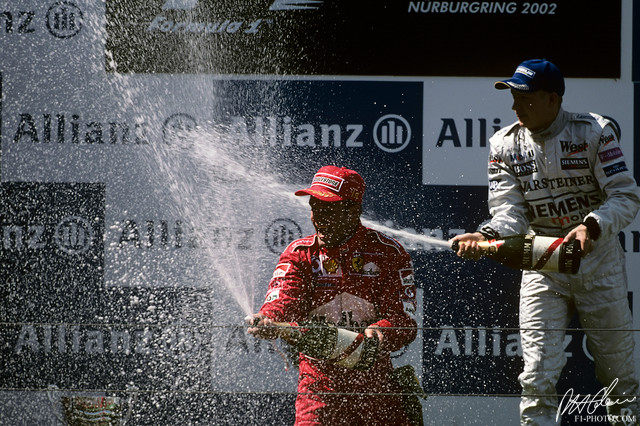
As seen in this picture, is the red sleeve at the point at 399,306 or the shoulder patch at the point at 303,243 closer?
the red sleeve at the point at 399,306

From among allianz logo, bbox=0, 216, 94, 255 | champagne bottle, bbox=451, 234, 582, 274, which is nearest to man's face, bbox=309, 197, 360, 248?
champagne bottle, bbox=451, 234, 582, 274

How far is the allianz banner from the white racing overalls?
361 mm

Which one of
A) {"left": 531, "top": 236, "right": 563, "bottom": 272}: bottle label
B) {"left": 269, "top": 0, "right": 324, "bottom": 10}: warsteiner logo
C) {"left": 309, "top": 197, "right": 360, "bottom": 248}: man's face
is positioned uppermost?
{"left": 269, "top": 0, "right": 324, "bottom": 10}: warsteiner logo

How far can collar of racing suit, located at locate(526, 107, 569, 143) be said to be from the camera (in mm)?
2402

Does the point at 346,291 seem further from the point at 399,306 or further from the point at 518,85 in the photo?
the point at 518,85

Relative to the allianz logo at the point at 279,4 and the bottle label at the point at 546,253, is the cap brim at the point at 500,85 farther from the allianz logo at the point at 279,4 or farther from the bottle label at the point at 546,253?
the allianz logo at the point at 279,4

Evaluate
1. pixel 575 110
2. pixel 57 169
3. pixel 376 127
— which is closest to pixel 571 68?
pixel 575 110

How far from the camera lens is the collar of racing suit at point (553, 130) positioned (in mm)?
2402

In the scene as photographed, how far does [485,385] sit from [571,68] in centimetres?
112

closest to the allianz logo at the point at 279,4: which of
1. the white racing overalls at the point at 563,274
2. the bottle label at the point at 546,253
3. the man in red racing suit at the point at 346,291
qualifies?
the man in red racing suit at the point at 346,291
